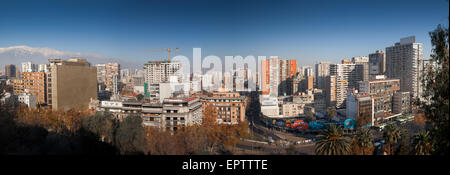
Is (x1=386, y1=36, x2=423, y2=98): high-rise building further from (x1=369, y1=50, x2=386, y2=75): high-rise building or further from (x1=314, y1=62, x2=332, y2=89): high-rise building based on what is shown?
(x1=314, y1=62, x2=332, y2=89): high-rise building

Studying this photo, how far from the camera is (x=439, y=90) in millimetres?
3469

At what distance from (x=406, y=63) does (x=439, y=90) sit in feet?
69.9

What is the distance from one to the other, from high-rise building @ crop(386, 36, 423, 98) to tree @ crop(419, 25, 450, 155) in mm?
19727

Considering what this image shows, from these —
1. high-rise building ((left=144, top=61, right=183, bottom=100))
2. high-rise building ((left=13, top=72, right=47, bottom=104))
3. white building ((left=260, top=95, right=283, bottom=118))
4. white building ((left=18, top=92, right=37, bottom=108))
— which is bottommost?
white building ((left=260, top=95, right=283, bottom=118))

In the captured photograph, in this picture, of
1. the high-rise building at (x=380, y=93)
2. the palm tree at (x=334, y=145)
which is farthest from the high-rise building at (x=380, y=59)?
the palm tree at (x=334, y=145)

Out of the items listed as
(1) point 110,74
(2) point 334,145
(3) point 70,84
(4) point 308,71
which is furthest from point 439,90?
(1) point 110,74

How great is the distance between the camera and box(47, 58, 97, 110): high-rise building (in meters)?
14.2

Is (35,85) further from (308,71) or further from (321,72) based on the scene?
(308,71)

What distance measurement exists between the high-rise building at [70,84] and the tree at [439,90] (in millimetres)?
17196

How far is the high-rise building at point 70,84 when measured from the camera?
14.2 meters

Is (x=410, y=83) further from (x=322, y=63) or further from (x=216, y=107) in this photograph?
(x=216, y=107)

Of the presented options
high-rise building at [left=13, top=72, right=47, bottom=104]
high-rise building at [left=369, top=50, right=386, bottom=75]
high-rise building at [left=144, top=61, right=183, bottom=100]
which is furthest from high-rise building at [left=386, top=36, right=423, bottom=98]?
high-rise building at [left=13, top=72, right=47, bottom=104]

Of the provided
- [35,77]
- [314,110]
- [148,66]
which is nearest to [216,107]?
[314,110]

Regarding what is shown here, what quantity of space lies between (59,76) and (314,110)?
17.9m
